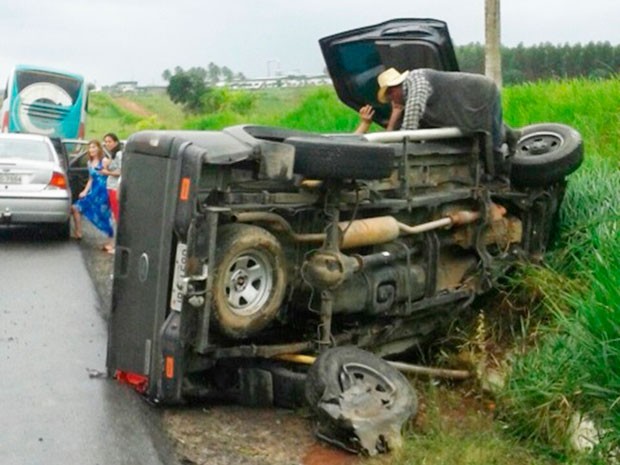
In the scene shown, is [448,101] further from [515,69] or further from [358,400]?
[515,69]

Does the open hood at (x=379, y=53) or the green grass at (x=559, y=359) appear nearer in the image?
the green grass at (x=559, y=359)

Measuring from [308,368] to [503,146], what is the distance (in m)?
2.91

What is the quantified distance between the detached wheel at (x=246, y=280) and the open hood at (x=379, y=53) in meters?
3.34

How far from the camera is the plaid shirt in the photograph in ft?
26.7

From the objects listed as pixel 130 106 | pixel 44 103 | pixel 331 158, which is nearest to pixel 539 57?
pixel 44 103

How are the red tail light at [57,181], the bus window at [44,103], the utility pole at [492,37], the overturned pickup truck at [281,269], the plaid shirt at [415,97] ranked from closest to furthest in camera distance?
the overturned pickup truck at [281,269] → the plaid shirt at [415,97] → the utility pole at [492,37] → the red tail light at [57,181] → the bus window at [44,103]

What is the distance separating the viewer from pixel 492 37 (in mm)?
14180

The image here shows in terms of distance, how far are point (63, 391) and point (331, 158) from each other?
2.55 metres

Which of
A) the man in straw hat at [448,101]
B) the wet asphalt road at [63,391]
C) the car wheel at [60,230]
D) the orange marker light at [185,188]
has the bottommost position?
the car wheel at [60,230]

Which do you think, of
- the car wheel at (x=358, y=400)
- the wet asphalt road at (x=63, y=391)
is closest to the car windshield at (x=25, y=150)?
the wet asphalt road at (x=63, y=391)

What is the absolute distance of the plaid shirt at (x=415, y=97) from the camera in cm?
812

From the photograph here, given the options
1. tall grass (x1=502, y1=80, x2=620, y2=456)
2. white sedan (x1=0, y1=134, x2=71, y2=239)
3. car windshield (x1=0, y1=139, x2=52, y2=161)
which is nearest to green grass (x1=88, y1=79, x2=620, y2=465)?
tall grass (x1=502, y1=80, x2=620, y2=456)

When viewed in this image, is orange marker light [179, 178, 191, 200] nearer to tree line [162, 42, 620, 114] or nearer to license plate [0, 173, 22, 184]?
tree line [162, 42, 620, 114]

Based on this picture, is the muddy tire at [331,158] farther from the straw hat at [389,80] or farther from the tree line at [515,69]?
the tree line at [515,69]
